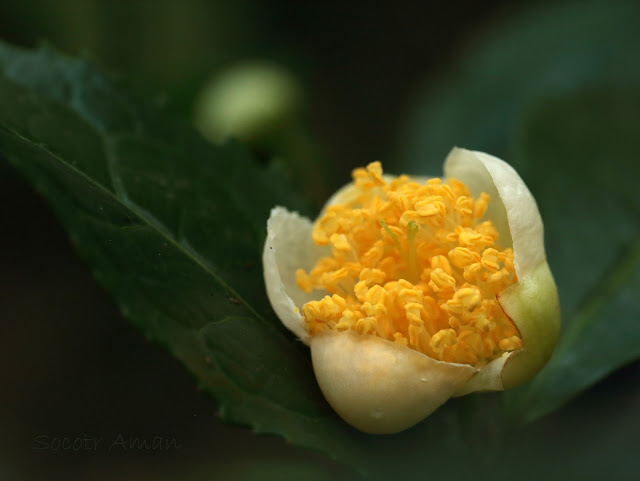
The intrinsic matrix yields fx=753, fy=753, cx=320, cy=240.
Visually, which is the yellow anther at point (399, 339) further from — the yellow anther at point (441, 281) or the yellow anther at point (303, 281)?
the yellow anther at point (303, 281)

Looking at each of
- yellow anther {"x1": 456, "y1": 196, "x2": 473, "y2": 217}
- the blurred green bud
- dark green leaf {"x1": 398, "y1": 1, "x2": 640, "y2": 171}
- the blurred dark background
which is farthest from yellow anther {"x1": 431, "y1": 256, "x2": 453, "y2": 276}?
the blurred green bud

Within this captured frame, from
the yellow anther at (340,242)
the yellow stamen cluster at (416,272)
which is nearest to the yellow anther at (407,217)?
the yellow stamen cluster at (416,272)

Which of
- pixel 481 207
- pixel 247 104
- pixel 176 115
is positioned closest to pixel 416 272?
pixel 481 207

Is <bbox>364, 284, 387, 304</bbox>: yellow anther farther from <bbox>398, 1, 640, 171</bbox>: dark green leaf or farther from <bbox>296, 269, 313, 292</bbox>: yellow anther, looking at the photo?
<bbox>398, 1, 640, 171</bbox>: dark green leaf

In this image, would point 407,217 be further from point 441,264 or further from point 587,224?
point 587,224

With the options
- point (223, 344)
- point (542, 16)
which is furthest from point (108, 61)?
point (223, 344)

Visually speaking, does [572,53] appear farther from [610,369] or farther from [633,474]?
[633,474]
